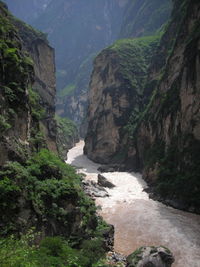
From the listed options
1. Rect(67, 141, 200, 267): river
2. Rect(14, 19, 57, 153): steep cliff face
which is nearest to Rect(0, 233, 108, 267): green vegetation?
Rect(67, 141, 200, 267): river

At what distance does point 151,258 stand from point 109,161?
42.7 meters

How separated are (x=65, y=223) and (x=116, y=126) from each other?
45.0m

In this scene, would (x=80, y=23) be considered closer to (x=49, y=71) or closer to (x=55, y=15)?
(x=55, y=15)

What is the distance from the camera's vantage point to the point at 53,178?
17.7 metres

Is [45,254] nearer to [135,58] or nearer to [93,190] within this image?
[93,190]

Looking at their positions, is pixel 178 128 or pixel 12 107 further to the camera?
pixel 178 128

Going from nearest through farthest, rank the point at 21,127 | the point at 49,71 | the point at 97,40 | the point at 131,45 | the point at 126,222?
the point at 21,127
the point at 126,222
the point at 49,71
the point at 131,45
the point at 97,40

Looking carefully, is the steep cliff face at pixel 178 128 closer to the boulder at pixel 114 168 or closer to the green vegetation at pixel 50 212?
the boulder at pixel 114 168

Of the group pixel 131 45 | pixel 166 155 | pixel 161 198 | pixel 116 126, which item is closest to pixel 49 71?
pixel 116 126

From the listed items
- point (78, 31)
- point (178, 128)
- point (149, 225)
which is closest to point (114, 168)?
point (178, 128)

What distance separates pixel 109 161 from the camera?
58.3 meters

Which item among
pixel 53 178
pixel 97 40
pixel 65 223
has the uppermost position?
pixel 97 40

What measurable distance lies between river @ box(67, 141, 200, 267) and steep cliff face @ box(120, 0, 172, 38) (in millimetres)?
90174

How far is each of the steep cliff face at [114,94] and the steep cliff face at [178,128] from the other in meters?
14.6
